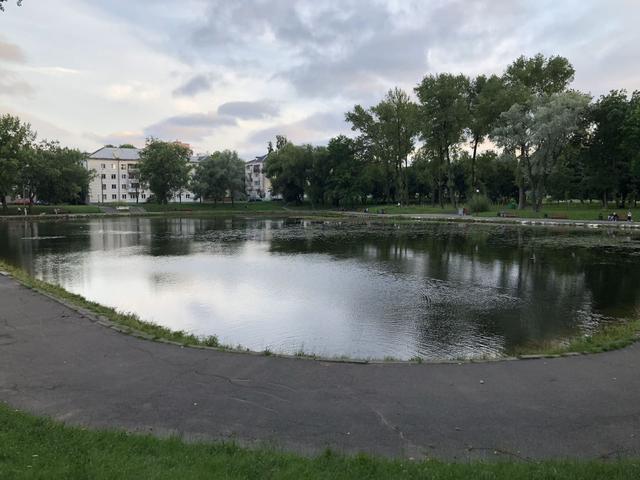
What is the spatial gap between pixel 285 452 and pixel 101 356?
15.8 ft

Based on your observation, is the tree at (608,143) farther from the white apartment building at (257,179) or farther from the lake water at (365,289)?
the white apartment building at (257,179)

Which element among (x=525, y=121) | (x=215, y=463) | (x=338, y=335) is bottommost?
(x=338, y=335)

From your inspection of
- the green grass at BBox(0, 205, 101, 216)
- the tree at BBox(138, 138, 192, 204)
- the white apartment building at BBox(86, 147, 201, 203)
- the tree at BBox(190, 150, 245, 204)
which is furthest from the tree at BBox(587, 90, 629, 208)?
the white apartment building at BBox(86, 147, 201, 203)

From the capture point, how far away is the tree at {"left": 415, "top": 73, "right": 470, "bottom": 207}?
6862 cm

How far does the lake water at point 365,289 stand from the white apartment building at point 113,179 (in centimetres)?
9505

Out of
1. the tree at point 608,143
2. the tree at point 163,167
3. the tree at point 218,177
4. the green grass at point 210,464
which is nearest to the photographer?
the green grass at point 210,464

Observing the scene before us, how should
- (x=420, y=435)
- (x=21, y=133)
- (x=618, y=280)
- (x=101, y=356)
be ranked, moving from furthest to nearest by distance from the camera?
(x=21, y=133) < (x=618, y=280) < (x=101, y=356) < (x=420, y=435)

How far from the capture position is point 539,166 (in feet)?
188

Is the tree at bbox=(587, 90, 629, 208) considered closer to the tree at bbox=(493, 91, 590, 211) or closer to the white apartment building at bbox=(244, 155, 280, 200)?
the tree at bbox=(493, 91, 590, 211)

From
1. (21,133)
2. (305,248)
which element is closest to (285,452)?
(305,248)

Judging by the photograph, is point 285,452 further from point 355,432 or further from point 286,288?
point 286,288

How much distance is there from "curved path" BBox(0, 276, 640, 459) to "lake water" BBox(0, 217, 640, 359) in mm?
2657

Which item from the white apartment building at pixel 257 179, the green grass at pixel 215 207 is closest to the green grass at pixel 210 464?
the green grass at pixel 215 207

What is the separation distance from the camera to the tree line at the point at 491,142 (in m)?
56.8
